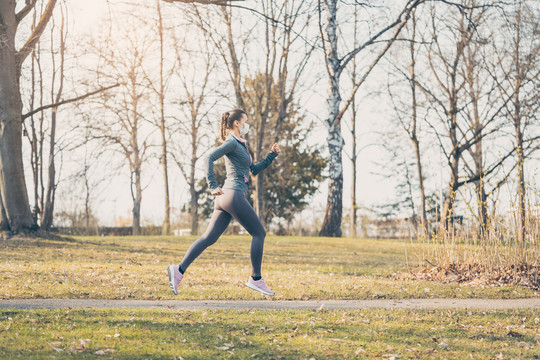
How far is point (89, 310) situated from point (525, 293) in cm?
766

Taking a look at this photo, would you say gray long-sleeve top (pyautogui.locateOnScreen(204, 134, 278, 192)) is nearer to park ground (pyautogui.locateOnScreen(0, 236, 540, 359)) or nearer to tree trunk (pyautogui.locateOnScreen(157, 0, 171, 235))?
park ground (pyautogui.locateOnScreen(0, 236, 540, 359))

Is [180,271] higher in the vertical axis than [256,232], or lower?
lower

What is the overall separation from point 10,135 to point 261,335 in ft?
45.0

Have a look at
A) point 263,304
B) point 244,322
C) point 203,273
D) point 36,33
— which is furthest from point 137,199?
point 244,322

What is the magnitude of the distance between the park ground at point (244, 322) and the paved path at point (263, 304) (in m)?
0.38

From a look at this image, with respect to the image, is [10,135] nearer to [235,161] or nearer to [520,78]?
[235,161]

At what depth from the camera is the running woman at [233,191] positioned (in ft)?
25.6

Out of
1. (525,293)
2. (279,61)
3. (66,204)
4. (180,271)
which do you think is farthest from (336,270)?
(66,204)

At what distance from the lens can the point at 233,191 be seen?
785 centimetres

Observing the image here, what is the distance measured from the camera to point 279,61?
1093 inches

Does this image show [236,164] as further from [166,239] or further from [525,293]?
[166,239]

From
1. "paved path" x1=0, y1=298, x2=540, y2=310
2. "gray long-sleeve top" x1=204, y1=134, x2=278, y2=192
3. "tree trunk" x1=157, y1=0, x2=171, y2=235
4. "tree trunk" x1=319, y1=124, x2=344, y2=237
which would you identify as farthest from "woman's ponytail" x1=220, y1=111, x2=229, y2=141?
"tree trunk" x1=157, y1=0, x2=171, y2=235

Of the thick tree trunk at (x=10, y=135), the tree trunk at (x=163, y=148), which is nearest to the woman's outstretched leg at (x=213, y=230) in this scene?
the thick tree trunk at (x=10, y=135)

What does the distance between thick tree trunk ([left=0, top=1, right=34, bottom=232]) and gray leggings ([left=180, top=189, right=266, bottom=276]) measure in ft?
36.0
